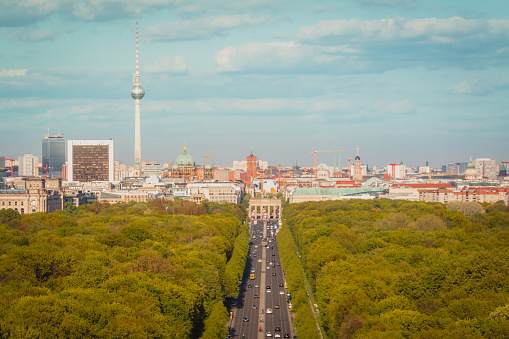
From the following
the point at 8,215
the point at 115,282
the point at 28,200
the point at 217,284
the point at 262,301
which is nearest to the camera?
the point at 115,282

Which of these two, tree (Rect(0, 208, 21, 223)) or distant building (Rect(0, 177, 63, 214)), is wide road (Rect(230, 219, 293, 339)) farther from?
distant building (Rect(0, 177, 63, 214))

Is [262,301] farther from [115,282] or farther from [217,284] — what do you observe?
[115,282]

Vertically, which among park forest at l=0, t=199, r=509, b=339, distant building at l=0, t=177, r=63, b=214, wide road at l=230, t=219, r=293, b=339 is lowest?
wide road at l=230, t=219, r=293, b=339

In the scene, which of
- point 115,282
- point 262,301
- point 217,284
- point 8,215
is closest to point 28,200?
point 8,215

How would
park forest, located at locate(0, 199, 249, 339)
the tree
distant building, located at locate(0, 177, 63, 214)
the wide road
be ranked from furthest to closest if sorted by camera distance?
distant building, located at locate(0, 177, 63, 214)
the tree
the wide road
park forest, located at locate(0, 199, 249, 339)

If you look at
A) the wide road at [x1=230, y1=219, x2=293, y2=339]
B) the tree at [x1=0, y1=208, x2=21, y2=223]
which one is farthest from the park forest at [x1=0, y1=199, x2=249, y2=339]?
the tree at [x1=0, y1=208, x2=21, y2=223]

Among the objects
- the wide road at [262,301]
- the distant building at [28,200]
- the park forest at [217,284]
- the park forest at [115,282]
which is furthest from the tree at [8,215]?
the wide road at [262,301]

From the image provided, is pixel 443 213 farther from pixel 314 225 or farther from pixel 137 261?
pixel 137 261
